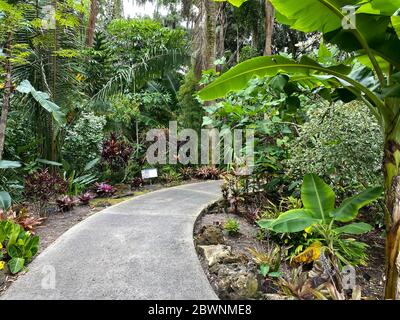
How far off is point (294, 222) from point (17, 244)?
3.21 meters

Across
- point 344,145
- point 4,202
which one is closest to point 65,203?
point 4,202

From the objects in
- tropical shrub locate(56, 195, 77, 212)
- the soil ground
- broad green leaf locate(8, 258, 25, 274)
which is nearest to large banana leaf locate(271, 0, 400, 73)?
the soil ground

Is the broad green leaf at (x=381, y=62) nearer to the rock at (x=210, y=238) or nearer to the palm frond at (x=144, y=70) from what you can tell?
the rock at (x=210, y=238)

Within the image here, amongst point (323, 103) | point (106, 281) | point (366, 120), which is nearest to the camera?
point (106, 281)

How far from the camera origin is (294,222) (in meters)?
2.98

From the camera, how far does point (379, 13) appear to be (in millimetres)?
2527

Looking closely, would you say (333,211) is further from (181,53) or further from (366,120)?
(181,53)

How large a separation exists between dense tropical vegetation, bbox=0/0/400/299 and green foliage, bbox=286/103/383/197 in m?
0.02

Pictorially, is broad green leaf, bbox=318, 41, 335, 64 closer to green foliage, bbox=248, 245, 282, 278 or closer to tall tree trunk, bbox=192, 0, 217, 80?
green foliage, bbox=248, 245, 282, 278

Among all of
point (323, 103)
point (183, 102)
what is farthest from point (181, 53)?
point (323, 103)

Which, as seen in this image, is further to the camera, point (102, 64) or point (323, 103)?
point (102, 64)

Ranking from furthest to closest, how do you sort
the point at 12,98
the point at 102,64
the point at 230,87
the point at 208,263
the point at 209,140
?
the point at 102,64 < the point at 209,140 < the point at 12,98 < the point at 208,263 < the point at 230,87

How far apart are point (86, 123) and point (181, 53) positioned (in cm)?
508

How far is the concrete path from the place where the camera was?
9.94 ft
